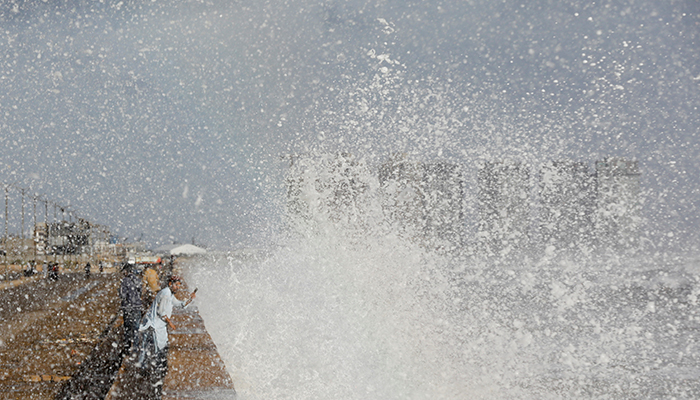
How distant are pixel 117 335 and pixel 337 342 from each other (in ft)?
18.2

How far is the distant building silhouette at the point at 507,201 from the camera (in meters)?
106

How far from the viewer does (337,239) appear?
37.8 meters

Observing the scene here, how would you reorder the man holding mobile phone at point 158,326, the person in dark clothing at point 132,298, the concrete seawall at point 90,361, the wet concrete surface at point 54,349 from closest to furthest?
the concrete seawall at point 90,361 < the wet concrete surface at point 54,349 < the man holding mobile phone at point 158,326 < the person in dark clothing at point 132,298

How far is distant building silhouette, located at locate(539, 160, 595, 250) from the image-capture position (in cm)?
11268

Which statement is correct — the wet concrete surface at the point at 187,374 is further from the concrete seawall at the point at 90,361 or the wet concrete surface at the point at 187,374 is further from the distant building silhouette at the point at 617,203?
the distant building silhouette at the point at 617,203

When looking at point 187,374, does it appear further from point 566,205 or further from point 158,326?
point 566,205

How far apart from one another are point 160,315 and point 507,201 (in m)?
116

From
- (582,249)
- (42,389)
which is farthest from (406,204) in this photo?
(582,249)

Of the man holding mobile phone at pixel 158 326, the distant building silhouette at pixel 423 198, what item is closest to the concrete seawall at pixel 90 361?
the man holding mobile phone at pixel 158 326

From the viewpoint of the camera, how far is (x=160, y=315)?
7.06 m

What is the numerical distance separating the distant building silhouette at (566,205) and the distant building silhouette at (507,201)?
21.3 ft

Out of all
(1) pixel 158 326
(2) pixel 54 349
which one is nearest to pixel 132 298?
(2) pixel 54 349

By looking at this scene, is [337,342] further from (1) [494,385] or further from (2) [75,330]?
(2) [75,330]

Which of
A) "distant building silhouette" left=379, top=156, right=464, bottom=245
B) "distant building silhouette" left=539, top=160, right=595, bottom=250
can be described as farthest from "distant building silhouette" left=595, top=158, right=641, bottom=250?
"distant building silhouette" left=379, top=156, right=464, bottom=245
